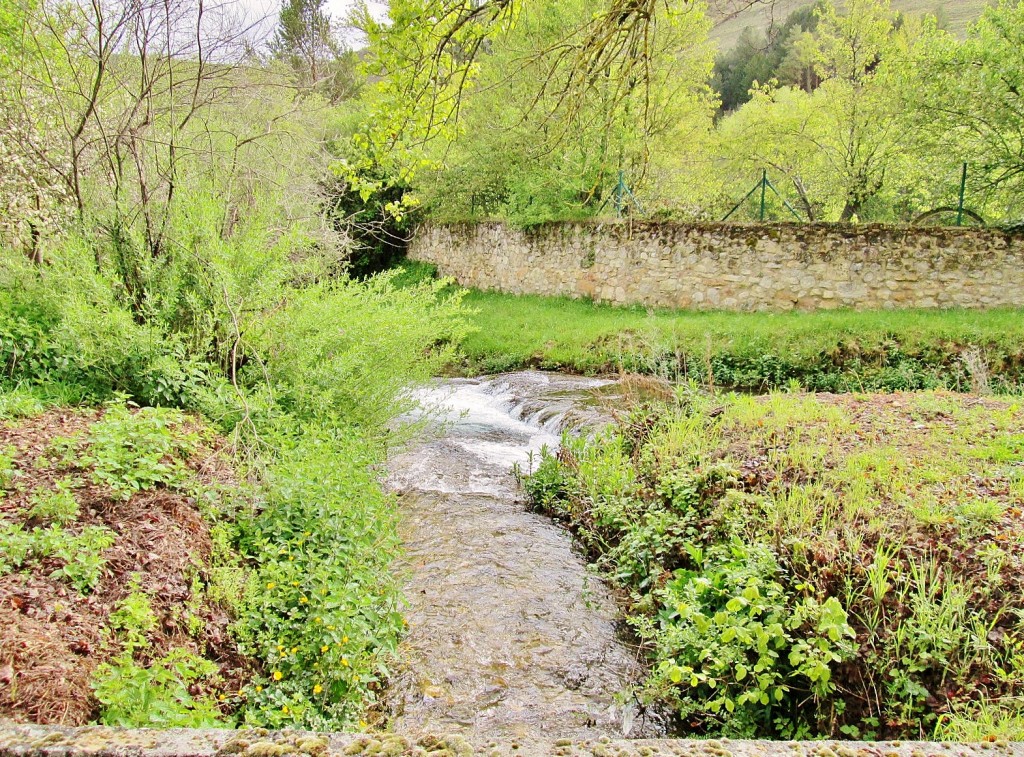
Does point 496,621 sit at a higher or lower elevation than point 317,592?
lower

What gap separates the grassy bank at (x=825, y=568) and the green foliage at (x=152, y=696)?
2210 millimetres

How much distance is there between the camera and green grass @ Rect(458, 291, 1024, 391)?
10242mm

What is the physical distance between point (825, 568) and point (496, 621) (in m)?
2.15

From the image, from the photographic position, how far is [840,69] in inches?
669

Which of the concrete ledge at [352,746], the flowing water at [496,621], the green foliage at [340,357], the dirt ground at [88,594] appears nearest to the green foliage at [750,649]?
the flowing water at [496,621]

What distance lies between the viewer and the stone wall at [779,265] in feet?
41.2

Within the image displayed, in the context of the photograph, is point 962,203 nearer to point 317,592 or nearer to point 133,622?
point 317,592

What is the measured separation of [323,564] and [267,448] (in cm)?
131

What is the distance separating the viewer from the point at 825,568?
3691 millimetres

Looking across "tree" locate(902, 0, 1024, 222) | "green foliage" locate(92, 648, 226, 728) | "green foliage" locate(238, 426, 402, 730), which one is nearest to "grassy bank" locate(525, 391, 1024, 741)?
"green foliage" locate(238, 426, 402, 730)

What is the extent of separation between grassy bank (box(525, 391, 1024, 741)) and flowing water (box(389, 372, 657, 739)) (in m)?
0.29

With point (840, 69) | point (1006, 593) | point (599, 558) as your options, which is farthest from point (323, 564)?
point (840, 69)

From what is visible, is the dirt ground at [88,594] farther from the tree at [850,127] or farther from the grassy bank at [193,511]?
the tree at [850,127]

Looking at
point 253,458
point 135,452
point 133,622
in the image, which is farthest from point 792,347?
point 133,622
